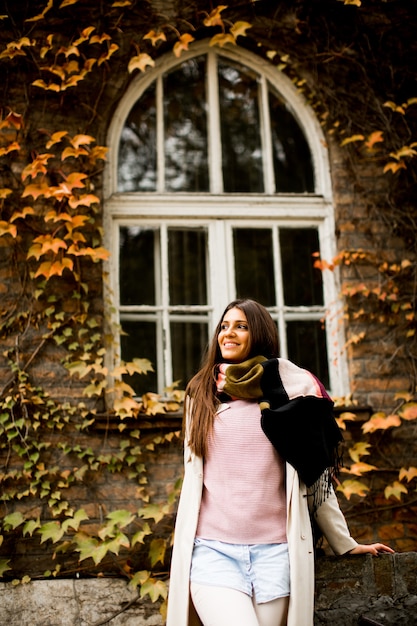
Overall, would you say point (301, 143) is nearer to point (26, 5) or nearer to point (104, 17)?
point (104, 17)

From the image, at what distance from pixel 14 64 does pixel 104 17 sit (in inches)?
26.8

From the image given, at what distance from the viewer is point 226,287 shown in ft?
14.4

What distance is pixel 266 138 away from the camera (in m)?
4.71

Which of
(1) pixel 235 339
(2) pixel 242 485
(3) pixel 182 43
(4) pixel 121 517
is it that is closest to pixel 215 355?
(1) pixel 235 339

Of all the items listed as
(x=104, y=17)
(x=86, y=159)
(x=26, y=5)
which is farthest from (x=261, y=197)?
(x=26, y=5)

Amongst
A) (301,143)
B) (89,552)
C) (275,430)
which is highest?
(301,143)

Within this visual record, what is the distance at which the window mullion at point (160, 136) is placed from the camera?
4531 mm

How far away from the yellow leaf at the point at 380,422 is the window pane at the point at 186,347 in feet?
3.61

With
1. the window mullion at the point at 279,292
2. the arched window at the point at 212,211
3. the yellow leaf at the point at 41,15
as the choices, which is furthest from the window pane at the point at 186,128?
the yellow leaf at the point at 41,15

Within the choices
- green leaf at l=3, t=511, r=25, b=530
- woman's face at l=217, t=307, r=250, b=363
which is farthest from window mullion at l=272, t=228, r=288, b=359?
green leaf at l=3, t=511, r=25, b=530

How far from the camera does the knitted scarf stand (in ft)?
7.80

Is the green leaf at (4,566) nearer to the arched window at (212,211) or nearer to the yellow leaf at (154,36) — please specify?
the arched window at (212,211)

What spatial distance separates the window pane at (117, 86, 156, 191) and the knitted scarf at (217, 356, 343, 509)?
2251 mm

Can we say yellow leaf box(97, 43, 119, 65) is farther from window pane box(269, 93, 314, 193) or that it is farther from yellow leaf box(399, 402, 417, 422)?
yellow leaf box(399, 402, 417, 422)
